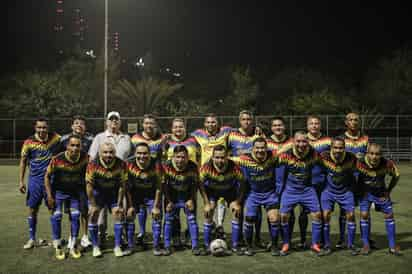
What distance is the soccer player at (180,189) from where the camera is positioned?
19.6 feet

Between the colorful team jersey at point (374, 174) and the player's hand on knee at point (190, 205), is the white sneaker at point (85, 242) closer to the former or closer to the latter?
the player's hand on knee at point (190, 205)

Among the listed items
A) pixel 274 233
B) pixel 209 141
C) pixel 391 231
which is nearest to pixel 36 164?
pixel 209 141

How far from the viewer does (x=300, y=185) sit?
600 centimetres

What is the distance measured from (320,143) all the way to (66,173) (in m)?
3.48

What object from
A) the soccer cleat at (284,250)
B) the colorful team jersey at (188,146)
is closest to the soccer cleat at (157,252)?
the colorful team jersey at (188,146)

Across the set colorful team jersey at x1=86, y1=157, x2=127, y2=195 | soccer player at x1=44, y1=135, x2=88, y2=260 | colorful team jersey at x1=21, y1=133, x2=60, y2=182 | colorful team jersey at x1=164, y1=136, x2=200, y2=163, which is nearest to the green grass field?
soccer player at x1=44, y1=135, x2=88, y2=260

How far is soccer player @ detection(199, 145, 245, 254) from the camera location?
600 cm

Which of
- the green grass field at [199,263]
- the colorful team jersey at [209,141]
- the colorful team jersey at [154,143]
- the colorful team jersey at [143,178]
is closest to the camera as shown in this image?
the green grass field at [199,263]

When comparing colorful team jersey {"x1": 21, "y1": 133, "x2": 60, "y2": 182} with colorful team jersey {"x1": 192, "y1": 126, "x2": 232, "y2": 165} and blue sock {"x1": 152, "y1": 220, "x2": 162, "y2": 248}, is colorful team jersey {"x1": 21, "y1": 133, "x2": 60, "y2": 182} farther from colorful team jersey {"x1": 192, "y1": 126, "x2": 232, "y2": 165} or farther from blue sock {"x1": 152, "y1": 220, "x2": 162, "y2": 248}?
colorful team jersey {"x1": 192, "y1": 126, "x2": 232, "y2": 165}

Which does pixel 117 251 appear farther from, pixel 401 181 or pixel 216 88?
pixel 216 88

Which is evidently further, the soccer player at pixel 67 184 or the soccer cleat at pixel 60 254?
the soccer player at pixel 67 184

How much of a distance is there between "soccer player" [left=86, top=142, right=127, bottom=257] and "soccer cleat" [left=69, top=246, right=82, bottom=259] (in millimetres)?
203

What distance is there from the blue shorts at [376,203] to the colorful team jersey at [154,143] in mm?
2878

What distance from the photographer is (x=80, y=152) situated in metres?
6.12
